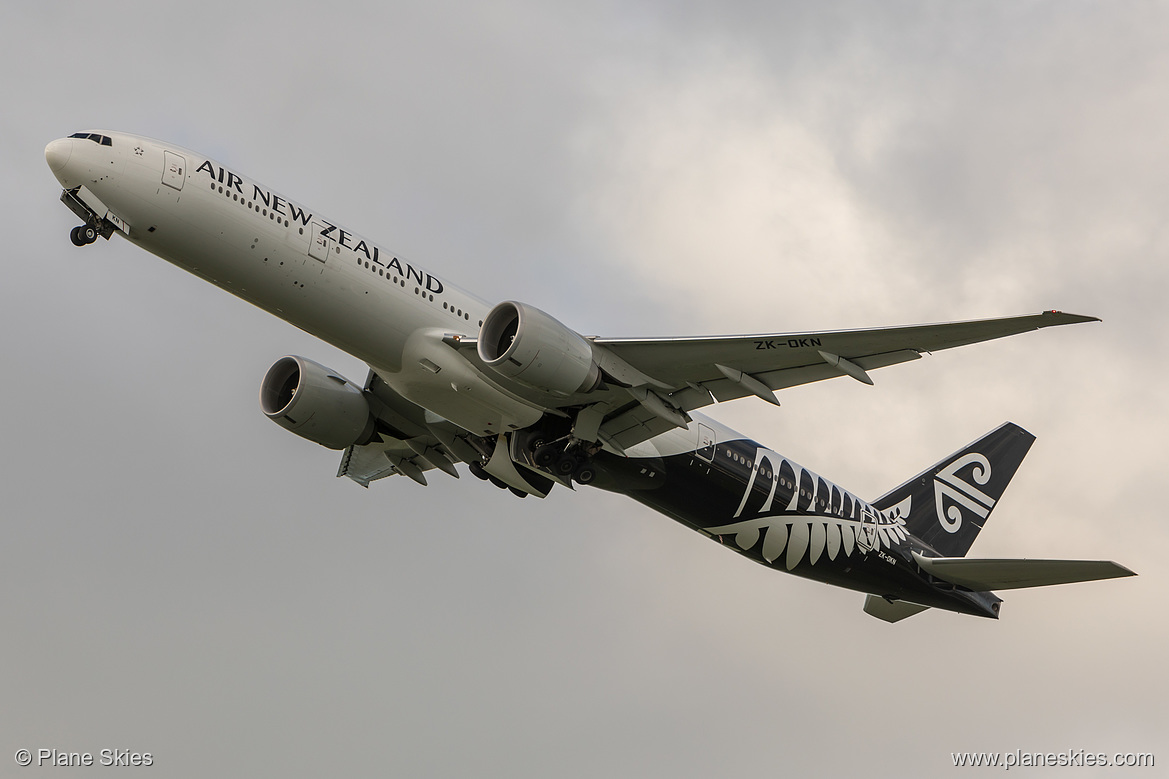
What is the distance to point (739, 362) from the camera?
77.6ft

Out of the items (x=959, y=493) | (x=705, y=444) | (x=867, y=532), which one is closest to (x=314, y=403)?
(x=705, y=444)

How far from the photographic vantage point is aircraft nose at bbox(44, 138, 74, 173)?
70.5ft

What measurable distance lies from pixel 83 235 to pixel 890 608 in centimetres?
2345

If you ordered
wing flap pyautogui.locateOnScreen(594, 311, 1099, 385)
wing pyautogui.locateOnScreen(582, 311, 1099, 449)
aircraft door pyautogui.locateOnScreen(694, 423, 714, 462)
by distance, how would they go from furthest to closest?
aircraft door pyautogui.locateOnScreen(694, 423, 714, 462), wing pyautogui.locateOnScreen(582, 311, 1099, 449), wing flap pyautogui.locateOnScreen(594, 311, 1099, 385)

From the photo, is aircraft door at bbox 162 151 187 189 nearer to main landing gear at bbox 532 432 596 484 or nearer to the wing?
the wing

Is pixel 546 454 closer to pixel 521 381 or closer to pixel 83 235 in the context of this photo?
pixel 521 381

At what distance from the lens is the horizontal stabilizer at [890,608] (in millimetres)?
32438

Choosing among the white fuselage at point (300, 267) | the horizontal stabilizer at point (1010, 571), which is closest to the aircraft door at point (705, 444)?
the white fuselage at point (300, 267)

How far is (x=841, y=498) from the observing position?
30141mm

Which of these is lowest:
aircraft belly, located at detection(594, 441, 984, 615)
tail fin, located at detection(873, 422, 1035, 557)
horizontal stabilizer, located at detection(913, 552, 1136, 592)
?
aircraft belly, located at detection(594, 441, 984, 615)

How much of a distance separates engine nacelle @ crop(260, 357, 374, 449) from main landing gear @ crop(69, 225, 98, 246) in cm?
707

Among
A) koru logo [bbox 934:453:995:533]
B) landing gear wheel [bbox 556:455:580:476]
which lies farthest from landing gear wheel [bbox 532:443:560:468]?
koru logo [bbox 934:453:995:533]

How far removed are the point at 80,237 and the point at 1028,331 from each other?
17944mm

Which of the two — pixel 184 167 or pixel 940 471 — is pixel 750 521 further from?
pixel 184 167
